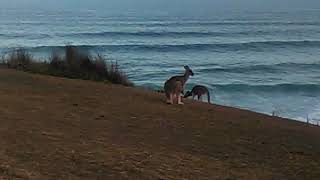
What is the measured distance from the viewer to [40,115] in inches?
306

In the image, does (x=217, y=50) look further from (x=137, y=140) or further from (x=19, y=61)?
(x=137, y=140)

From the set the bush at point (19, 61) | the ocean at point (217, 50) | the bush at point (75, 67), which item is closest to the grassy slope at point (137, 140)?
the bush at point (75, 67)

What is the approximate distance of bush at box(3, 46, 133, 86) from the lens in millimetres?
13594

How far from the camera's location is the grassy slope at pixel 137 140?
18.4 ft

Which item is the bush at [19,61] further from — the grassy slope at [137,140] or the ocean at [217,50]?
the ocean at [217,50]

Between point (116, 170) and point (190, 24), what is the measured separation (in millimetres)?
60041

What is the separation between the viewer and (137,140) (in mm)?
6945

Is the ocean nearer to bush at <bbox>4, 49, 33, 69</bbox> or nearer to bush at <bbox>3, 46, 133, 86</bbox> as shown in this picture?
bush at <bbox>4, 49, 33, 69</bbox>

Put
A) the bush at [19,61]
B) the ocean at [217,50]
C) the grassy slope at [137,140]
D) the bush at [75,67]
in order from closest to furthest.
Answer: the grassy slope at [137,140] → the bush at [75,67] → the bush at [19,61] → the ocean at [217,50]

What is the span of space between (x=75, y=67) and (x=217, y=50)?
29150 millimetres

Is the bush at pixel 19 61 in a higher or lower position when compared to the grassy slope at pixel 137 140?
higher

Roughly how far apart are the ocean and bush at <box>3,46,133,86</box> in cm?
523

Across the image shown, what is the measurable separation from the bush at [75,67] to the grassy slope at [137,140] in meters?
3.23

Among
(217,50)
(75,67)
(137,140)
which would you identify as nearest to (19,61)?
(75,67)
